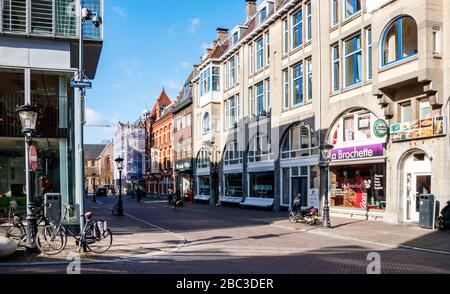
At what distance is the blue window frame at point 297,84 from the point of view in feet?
87.4

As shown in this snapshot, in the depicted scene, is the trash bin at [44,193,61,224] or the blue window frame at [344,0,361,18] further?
the blue window frame at [344,0,361,18]

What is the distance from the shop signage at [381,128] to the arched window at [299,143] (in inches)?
207

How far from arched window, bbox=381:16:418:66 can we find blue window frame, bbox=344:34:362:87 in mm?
2292

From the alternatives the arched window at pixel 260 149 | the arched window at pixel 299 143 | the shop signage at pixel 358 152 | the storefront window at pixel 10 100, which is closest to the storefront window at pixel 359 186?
the shop signage at pixel 358 152

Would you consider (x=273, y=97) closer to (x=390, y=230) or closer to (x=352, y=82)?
(x=352, y=82)

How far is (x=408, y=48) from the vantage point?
19.0m

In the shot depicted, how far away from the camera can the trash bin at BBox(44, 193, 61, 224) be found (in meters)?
15.1

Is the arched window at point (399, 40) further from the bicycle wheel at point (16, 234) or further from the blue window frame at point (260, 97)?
the bicycle wheel at point (16, 234)

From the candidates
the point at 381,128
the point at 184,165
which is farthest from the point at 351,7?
the point at 184,165

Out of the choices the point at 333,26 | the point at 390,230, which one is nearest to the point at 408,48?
the point at 333,26

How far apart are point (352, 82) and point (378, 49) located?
2.99 metres

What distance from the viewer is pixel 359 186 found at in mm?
21906

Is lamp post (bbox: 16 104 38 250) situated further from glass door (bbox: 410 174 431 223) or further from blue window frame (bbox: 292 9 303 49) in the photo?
blue window frame (bbox: 292 9 303 49)

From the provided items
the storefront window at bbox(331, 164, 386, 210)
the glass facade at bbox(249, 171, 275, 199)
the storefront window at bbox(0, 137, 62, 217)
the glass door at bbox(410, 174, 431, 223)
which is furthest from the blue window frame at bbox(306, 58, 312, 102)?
the storefront window at bbox(0, 137, 62, 217)
